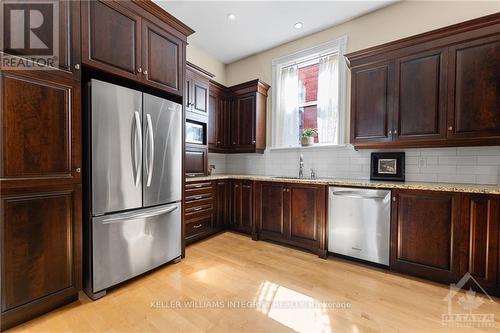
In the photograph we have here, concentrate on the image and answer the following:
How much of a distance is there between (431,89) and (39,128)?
11.3ft

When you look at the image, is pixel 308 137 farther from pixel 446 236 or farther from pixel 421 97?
pixel 446 236

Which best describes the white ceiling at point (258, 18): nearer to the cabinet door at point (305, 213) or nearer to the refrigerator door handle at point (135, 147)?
the refrigerator door handle at point (135, 147)

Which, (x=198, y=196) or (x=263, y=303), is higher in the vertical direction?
(x=198, y=196)

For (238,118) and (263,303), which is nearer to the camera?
(263,303)

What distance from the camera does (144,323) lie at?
1569 mm

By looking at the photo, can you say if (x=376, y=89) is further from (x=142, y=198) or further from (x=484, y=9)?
(x=142, y=198)

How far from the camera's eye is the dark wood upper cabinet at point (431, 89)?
6.78 feet

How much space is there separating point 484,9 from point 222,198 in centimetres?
386

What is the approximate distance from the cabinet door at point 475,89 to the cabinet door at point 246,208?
2.45 metres

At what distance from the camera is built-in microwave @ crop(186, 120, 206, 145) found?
341 cm

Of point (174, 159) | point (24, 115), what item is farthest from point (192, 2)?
point (24, 115)

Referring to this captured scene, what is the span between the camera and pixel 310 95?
12.0 feet

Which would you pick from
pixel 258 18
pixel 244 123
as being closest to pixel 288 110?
pixel 244 123

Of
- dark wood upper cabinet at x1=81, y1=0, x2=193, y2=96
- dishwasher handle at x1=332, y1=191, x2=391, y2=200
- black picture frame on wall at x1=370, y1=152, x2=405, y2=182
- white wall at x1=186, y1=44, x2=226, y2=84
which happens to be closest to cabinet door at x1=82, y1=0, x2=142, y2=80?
dark wood upper cabinet at x1=81, y1=0, x2=193, y2=96
